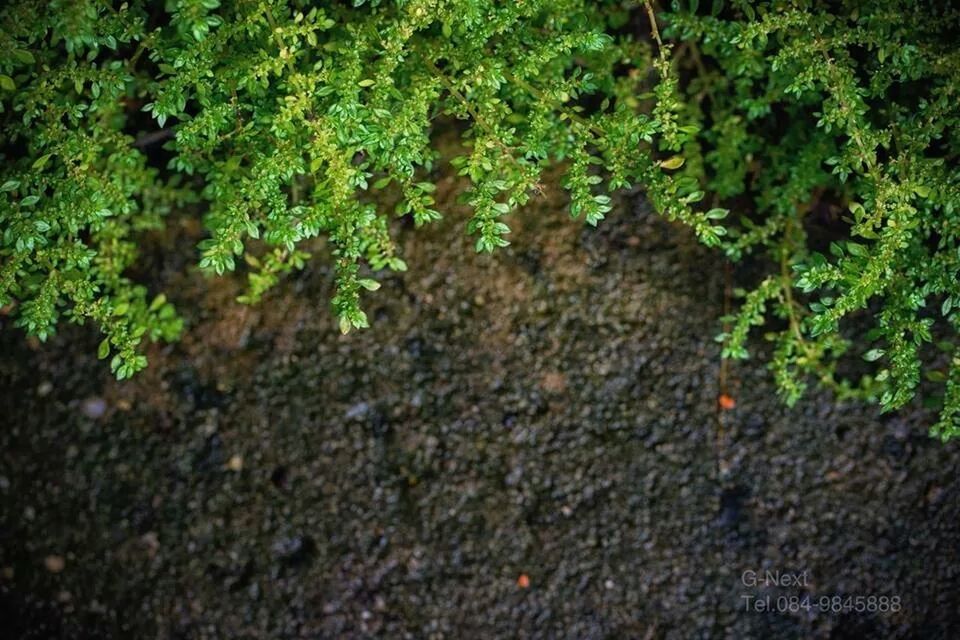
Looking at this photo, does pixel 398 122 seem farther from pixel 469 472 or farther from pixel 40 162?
pixel 469 472

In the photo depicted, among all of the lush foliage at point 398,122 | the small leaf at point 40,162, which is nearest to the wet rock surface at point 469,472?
the lush foliage at point 398,122

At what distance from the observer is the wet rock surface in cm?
243

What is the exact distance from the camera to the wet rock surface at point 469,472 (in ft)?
7.98

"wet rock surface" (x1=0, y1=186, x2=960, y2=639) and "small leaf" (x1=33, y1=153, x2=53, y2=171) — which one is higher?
"small leaf" (x1=33, y1=153, x2=53, y2=171)

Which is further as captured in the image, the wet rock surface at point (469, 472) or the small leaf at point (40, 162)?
the wet rock surface at point (469, 472)

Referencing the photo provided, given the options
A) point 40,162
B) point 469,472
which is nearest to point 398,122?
point 40,162

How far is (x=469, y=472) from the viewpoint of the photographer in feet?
8.14

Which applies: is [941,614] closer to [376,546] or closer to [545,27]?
[376,546]

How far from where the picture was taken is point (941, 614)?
94.2 inches

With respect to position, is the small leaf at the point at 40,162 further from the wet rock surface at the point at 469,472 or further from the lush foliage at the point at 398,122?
the wet rock surface at the point at 469,472

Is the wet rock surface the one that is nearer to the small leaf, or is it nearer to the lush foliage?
the lush foliage

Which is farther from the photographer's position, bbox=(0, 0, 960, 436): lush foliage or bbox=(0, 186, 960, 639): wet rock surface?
bbox=(0, 186, 960, 639): wet rock surface

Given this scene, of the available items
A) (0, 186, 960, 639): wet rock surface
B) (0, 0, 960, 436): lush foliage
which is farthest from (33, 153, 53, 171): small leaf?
(0, 186, 960, 639): wet rock surface

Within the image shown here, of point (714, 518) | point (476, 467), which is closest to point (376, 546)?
point (476, 467)
